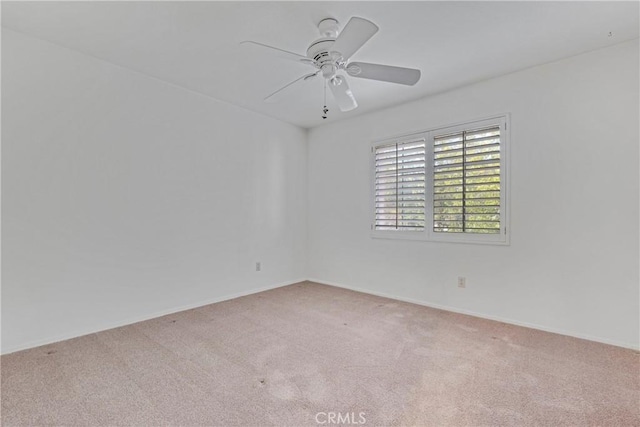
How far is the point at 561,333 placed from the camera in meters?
2.69

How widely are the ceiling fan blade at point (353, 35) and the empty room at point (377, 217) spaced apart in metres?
0.01

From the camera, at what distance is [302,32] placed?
2275mm

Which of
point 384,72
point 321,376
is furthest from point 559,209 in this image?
point 321,376

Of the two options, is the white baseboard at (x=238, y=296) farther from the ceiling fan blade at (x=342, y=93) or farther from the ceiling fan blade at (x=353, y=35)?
the ceiling fan blade at (x=353, y=35)

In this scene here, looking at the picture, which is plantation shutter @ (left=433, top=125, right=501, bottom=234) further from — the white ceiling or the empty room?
the white ceiling

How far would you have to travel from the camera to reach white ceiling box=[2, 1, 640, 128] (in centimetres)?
204

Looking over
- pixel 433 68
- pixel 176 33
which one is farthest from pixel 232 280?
pixel 433 68

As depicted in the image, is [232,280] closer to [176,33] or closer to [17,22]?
[176,33]

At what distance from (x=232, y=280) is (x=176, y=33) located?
8.83 ft

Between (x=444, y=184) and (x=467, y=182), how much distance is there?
24cm

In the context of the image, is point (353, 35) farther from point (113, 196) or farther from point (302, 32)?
point (113, 196)

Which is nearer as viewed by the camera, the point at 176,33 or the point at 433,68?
the point at 176,33

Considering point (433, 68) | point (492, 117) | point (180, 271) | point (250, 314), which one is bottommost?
point (250, 314)

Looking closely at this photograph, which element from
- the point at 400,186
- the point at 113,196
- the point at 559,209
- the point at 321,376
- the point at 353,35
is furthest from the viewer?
the point at 400,186
